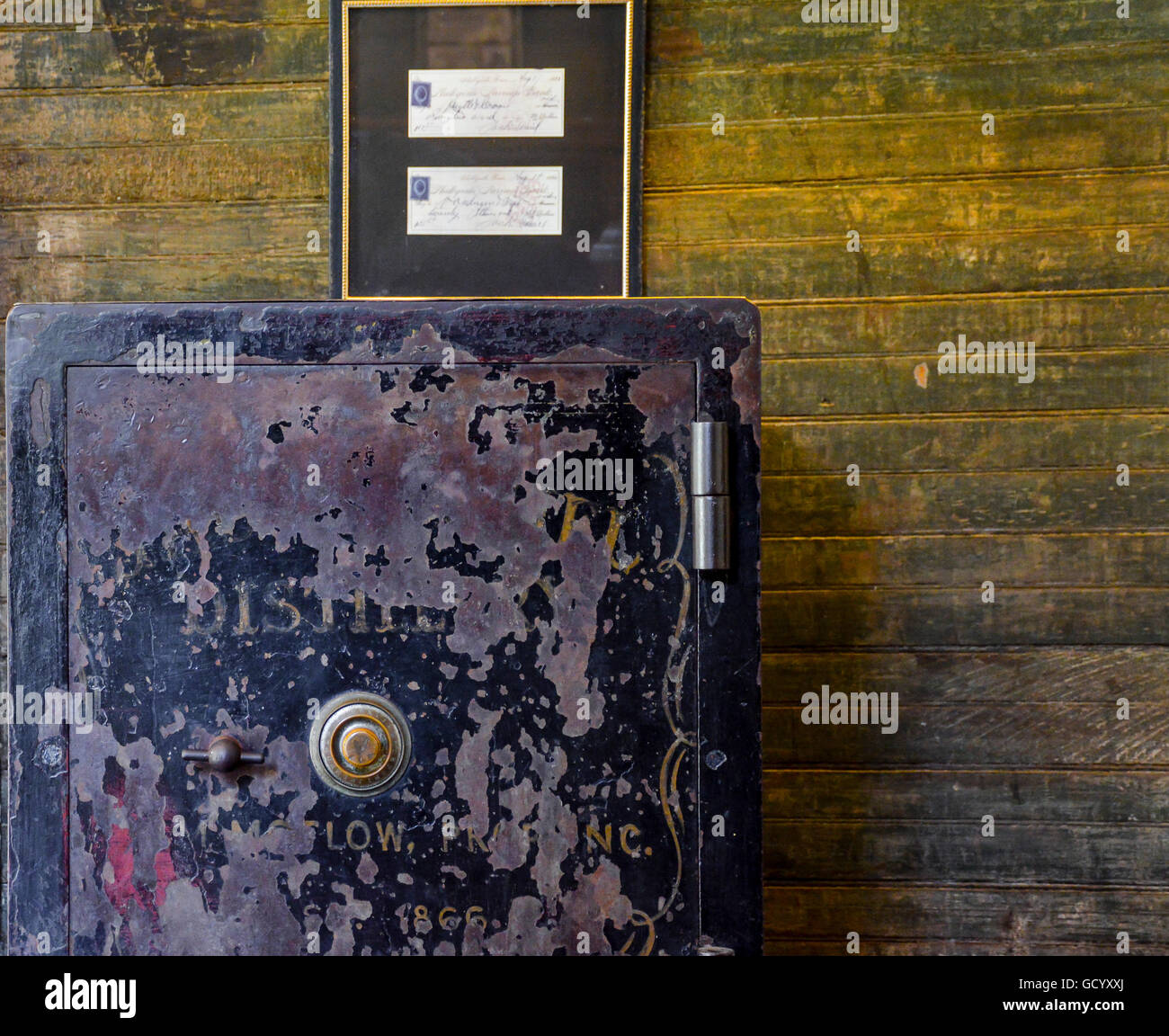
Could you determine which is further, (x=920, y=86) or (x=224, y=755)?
(x=920, y=86)

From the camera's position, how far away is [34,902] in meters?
0.87

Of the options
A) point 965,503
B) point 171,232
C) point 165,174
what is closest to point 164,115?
point 165,174

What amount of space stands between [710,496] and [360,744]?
0.45m

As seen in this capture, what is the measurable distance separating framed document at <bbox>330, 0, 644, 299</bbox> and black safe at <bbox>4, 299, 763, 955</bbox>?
0.56 meters

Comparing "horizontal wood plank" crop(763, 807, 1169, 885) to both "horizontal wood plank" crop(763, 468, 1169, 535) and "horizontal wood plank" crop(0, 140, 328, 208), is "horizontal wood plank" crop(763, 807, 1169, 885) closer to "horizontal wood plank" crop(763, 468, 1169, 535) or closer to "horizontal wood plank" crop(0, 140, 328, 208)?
"horizontal wood plank" crop(763, 468, 1169, 535)

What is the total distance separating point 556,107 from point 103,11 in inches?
32.8

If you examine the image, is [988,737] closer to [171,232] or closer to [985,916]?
[985,916]

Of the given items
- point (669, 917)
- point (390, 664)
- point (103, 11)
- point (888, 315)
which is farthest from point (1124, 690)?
point (103, 11)

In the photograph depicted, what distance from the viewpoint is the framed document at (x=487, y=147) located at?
137 centimetres

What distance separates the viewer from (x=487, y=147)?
4.53ft

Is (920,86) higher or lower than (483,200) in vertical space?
higher

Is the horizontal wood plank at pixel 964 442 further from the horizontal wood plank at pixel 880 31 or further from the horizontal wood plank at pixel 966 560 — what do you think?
the horizontal wood plank at pixel 880 31

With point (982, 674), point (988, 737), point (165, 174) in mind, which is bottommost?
point (988, 737)

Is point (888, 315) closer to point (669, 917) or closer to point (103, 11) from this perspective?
point (669, 917)
